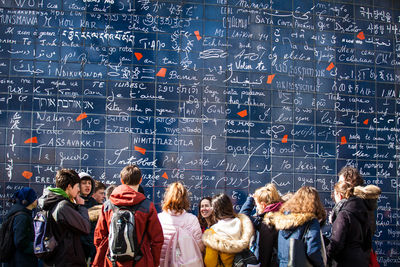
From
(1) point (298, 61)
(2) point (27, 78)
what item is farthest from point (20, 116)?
(1) point (298, 61)

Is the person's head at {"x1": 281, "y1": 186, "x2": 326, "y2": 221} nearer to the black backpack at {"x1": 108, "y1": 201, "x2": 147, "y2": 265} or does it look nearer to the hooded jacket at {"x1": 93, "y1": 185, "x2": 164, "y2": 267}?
the hooded jacket at {"x1": 93, "y1": 185, "x2": 164, "y2": 267}

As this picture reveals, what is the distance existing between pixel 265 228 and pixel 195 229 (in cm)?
77

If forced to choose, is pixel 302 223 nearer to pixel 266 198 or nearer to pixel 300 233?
pixel 300 233

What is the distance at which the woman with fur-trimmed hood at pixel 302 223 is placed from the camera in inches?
173

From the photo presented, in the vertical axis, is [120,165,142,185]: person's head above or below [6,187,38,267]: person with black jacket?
above

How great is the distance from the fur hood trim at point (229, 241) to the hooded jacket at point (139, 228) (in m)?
0.51

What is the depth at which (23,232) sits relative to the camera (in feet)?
16.9

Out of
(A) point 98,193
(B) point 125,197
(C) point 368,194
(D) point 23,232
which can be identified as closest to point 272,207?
(C) point 368,194

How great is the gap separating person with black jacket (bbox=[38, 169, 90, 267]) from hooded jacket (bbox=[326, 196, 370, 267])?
2.70m

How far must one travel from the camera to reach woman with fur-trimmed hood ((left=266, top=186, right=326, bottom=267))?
4406 mm

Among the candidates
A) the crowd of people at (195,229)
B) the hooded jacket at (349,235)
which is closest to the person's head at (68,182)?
the crowd of people at (195,229)

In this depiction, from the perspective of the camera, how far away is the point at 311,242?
4402mm

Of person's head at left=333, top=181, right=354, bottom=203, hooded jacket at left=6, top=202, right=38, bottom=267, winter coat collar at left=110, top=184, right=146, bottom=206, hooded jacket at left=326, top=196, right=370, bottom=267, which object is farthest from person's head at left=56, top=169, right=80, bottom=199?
person's head at left=333, top=181, right=354, bottom=203

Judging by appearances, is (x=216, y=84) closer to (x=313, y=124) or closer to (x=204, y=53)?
(x=204, y=53)
